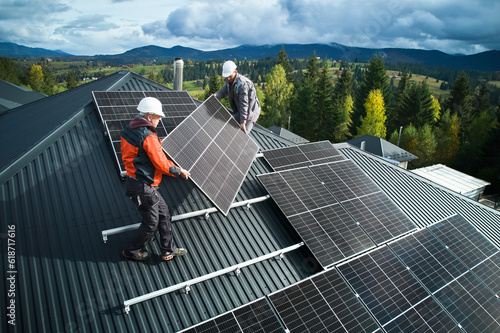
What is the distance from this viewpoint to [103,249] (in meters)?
6.88

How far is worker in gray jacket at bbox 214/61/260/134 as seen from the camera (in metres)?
10.6

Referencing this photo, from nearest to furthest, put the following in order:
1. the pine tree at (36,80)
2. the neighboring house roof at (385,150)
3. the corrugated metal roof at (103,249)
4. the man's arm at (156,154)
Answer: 1. the corrugated metal roof at (103,249)
2. the man's arm at (156,154)
3. the neighboring house roof at (385,150)
4. the pine tree at (36,80)

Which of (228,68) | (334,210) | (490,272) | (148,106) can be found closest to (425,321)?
(334,210)

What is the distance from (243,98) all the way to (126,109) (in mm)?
4207

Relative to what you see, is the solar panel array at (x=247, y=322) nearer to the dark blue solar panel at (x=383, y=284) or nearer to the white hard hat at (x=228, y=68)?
the dark blue solar panel at (x=383, y=284)

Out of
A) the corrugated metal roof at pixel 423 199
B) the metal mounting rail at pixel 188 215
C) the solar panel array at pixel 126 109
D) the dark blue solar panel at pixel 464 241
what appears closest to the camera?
the metal mounting rail at pixel 188 215

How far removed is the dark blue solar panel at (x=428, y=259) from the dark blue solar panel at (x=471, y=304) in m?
0.24

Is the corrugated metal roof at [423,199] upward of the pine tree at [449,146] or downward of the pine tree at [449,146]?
upward

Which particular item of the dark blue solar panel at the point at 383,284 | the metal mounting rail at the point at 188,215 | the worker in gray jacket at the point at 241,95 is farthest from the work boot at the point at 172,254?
the worker in gray jacket at the point at 241,95

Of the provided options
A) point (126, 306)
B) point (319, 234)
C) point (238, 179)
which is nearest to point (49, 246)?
point (126, 306)

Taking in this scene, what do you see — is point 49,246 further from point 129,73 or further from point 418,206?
point 418,206

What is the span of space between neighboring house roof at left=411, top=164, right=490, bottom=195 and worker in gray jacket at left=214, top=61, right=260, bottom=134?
28.9m

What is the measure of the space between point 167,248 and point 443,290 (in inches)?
297

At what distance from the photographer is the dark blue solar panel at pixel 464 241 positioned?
9992mm
